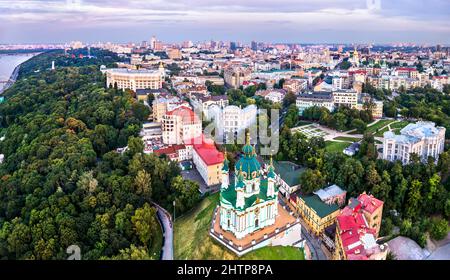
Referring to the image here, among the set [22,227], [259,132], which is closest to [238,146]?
[259,132]

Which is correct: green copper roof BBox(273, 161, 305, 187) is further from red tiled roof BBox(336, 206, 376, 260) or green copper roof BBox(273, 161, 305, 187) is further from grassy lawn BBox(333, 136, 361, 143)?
grassy lawn BBox(333, 136, 361, 143)

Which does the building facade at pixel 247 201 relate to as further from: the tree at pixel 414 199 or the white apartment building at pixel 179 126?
the white apartment building at pixel 179 126

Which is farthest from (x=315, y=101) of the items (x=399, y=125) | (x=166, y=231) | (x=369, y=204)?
(x=166, y=231)

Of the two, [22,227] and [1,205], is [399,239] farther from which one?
[1,205]

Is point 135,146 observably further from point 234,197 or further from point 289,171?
point 234,197

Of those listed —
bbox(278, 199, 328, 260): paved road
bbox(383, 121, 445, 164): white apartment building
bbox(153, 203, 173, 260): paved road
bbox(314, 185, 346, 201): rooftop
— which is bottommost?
bbox(153, 203, 173, 260): paved road

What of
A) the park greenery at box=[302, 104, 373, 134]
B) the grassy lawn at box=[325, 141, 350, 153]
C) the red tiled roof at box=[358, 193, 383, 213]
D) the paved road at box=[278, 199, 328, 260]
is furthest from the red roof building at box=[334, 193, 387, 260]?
the park greenery at box=[302, 104, 373, 134]

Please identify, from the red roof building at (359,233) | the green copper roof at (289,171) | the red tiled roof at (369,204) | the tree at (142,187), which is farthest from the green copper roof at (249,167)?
the tree at (142,187)
